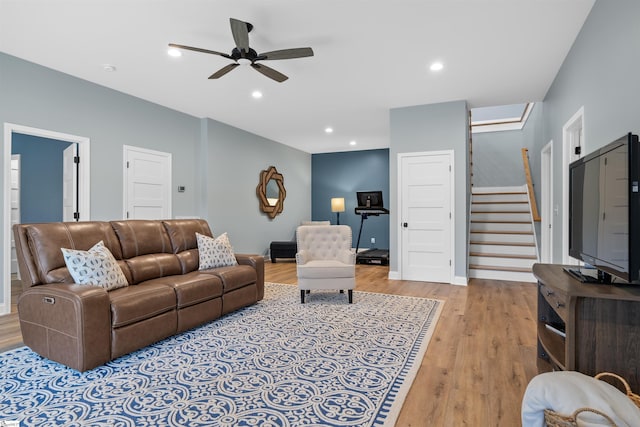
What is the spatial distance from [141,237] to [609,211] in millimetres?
3743

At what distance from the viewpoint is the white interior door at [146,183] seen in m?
4.92

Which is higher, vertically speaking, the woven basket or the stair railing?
the stair railing

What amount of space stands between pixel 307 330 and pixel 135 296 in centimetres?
147

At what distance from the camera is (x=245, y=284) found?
12.2ft

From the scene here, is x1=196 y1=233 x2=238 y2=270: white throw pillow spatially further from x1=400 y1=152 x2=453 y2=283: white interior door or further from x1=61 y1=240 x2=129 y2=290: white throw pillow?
x1=400 y1=152 x2=453 y2=283: white interior door

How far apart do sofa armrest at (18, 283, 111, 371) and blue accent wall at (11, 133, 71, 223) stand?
401 cm

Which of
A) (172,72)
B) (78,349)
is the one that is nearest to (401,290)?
(78,349)

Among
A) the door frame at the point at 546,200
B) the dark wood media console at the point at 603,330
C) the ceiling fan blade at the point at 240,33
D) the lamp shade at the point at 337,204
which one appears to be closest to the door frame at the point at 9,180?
the ceiling fan blade at the point at 240,33

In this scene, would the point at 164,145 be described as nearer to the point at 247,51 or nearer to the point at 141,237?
the point at 141,237

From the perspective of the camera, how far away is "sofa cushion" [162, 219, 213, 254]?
3748 millimetres

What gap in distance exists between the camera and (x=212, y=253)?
3777 mm

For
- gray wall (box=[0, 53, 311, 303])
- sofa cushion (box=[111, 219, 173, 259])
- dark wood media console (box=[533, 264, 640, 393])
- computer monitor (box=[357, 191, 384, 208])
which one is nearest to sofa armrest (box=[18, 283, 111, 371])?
sofa cushion (box=[111, 219, 173, 259])

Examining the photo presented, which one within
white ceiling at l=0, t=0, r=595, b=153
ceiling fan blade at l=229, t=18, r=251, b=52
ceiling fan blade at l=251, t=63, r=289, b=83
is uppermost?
white ceiling at l=0, t=0, r=595, b=153

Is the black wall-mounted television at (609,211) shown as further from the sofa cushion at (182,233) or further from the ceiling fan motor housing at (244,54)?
the sofa cushion at (182,233)
